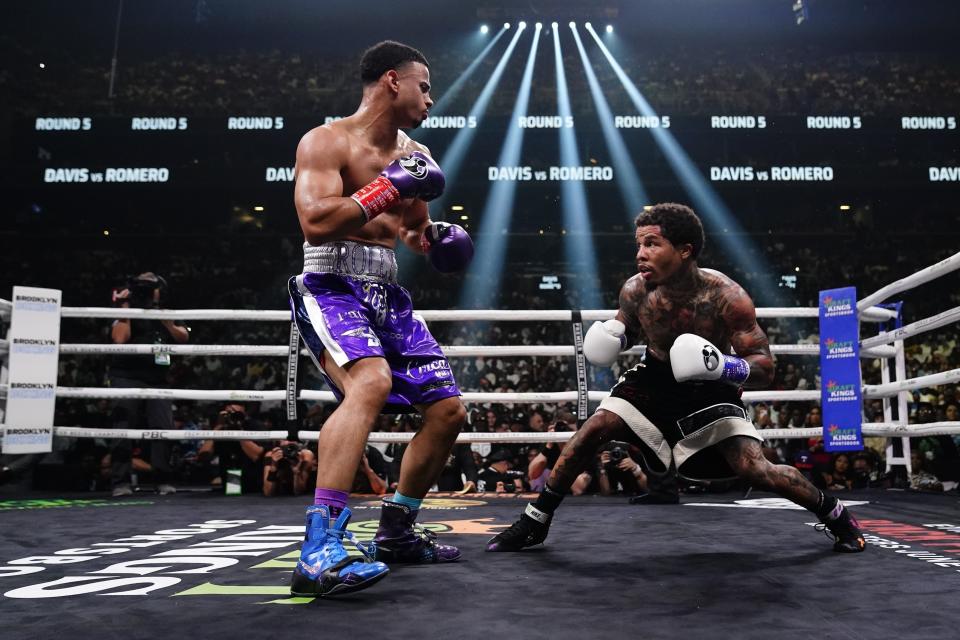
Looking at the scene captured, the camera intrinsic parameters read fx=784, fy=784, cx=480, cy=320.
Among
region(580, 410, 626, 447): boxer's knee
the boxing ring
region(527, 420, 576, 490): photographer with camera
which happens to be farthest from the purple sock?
region(527, 420, 576, 490): photographer with camera

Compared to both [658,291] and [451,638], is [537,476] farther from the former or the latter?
[451,638]

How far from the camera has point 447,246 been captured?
7.64ft

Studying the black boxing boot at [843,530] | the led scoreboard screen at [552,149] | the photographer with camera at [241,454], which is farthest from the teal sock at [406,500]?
the led scoreboard screen at [552,149]

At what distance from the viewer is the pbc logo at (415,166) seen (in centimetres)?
193

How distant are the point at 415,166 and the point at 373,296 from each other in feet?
1.20

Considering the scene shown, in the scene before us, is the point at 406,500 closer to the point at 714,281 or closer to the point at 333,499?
the point at 333,499

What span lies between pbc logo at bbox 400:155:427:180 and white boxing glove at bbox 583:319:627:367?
2.71 feet

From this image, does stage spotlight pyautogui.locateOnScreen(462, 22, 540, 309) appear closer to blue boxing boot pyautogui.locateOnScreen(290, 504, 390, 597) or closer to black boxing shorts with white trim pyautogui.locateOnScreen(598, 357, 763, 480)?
black boxing shorts with white trim pyautogui.locateOnScreen(598, 357, 763, 480)

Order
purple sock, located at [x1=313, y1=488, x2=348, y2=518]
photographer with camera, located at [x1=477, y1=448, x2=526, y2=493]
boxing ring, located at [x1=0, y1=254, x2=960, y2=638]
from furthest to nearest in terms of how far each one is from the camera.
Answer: photographer with camera, located at [x1=477, y1=448, x2=526, y2=493], purple sock, located at [x1=313, y1=488, x2=348, y2=518], boxing ring, located at [x1=0, y1=254, x2=960, y2=638]

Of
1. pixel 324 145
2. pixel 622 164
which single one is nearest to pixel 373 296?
pixel 324 145

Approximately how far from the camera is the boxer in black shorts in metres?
2.24

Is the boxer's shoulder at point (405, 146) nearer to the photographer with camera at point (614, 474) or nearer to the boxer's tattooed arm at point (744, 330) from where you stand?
the boxer's tattooed arm at point (744, 330)

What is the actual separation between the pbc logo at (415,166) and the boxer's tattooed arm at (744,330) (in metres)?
1.04

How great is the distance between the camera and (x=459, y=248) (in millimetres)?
2334
